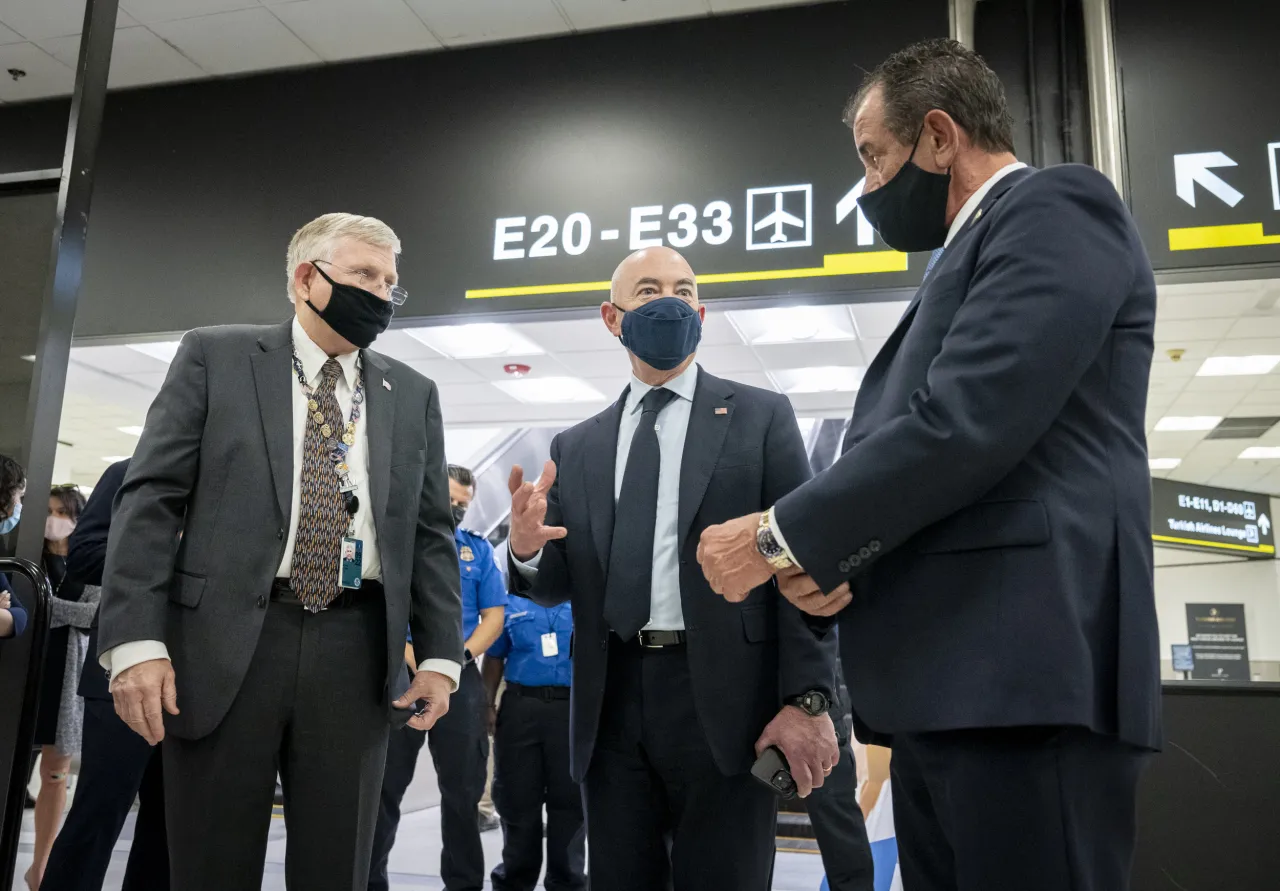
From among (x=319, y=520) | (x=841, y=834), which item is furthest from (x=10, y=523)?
(x=841, y=834)

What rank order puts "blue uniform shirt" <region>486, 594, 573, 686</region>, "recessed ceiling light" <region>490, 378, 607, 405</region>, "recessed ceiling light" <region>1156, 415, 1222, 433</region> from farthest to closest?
"recessed ceiling light" <region>1156, 415, 1222, 433</region>, "recessed ceiling light" <region>490, 378, 607, 405</region>, "blue uniform shirt" <region>486, 594, 573, 686</region>

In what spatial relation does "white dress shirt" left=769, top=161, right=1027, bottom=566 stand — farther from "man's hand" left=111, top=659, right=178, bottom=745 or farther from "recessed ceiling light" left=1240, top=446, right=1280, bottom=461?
"recessed ceiling light" left=1240, top=446, right=1280, bottom=461

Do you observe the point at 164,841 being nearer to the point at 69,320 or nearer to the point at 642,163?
the point at 69,320

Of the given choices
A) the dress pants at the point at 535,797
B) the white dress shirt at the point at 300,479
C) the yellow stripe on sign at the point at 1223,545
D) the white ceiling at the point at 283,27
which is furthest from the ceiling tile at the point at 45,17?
the yellow stripe on sign at the point at 1223,545

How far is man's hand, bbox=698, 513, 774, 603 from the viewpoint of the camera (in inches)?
51.1

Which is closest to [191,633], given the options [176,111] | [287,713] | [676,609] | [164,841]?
[287,713]

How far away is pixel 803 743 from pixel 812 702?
0.07m

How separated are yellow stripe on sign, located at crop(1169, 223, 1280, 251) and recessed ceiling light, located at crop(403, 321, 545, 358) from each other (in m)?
4.58

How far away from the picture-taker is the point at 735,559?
1308mm

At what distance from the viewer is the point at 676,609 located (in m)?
1.85

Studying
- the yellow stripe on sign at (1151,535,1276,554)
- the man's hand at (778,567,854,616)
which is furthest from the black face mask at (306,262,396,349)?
the yellow stripe on sign at (1151,535,1276,554)

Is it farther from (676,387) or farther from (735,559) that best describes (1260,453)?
(735,559)

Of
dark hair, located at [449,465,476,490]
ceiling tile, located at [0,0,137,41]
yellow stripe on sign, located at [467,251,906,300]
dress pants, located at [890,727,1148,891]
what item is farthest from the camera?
dark hair, located at [449,465,476,490]

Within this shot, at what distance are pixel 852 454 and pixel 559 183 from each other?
363 cm
